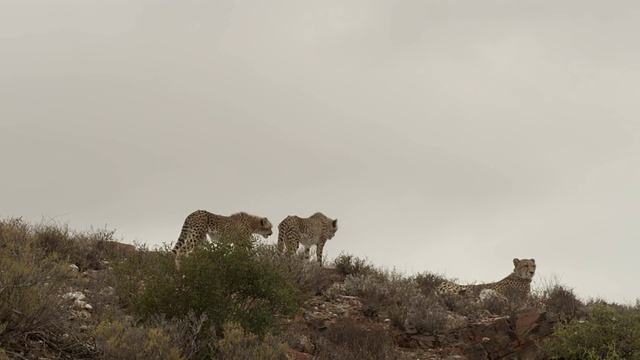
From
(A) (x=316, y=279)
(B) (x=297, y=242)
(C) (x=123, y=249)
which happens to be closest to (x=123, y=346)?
(A) (x=316, y=279)

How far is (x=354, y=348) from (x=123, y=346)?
537 cm

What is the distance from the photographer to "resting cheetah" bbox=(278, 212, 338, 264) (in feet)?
69.5

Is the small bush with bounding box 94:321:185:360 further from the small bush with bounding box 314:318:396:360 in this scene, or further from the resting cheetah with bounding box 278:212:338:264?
the resting cheetah with bounding box 278:212:338:264

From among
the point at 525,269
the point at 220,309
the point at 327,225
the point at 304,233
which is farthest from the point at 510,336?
the point at 327,225

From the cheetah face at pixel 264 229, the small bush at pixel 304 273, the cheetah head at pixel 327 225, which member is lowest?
the small bush at pixel 304 273

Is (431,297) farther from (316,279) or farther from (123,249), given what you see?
(123,249)

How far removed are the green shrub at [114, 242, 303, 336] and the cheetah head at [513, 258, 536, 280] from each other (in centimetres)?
996

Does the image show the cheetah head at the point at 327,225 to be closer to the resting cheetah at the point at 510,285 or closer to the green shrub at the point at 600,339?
the resting cheetah at the point at 510,285

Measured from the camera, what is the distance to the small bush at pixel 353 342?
12.1 meters

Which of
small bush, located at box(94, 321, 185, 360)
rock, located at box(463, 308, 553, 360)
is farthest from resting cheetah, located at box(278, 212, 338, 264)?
small bush, located at box(94, 321, 185, 360)

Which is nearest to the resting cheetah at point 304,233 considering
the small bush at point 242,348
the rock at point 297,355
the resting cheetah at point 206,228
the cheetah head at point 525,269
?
the resting cheetah at point 206,228

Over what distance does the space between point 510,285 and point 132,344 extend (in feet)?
43.2

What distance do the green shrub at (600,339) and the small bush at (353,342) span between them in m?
3.19

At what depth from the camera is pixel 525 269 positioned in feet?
64.4
